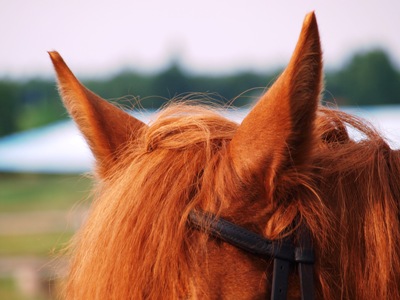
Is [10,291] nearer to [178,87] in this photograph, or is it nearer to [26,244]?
[26,244]

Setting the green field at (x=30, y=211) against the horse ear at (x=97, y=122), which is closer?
the horse ear at (x=97, y=122)

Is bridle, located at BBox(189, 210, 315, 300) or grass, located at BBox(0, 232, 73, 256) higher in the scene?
bridle, located at BBox(189, 210, 315, 300)

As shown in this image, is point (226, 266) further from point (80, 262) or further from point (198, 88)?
point (198, 88)

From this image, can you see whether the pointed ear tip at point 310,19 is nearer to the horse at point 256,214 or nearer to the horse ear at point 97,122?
the horse at point 256,214

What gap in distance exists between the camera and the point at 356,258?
1.87 m

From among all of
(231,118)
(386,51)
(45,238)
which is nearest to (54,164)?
(45,238)

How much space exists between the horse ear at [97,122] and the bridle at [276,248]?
62 cm

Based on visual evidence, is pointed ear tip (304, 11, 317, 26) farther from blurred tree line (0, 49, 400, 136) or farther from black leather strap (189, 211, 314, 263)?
blurred tree line (0, 49, 400, 136)

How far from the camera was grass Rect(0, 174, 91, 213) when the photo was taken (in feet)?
88.0

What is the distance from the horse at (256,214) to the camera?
172 cm

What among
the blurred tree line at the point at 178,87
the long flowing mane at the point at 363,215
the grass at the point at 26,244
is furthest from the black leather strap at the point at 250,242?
the grass at the point at 26,244

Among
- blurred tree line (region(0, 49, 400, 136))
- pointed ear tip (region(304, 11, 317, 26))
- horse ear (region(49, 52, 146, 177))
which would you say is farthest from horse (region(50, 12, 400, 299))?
blurred tree line (region(0, 49, 400, 136))

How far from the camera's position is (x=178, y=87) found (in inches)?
1347

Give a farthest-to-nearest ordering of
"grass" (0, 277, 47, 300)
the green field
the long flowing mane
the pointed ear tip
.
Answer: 1. the green field
2. "grass" (0, 277, 47, 300)
3. the long flowing mane
4. the pointed ear tip
